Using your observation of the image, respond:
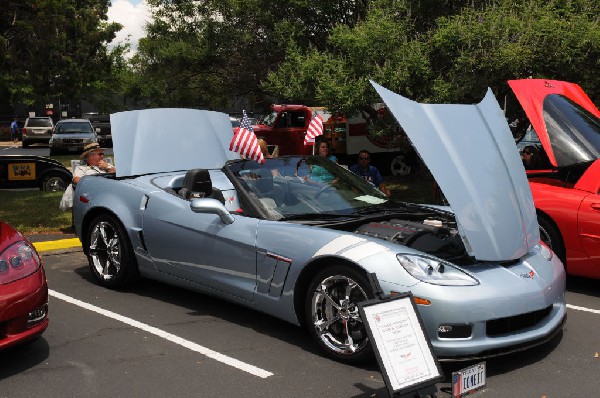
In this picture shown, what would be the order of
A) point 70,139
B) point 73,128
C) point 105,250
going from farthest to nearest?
point 73,128, point 70,139, point 105,250

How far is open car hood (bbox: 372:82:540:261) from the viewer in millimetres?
4758

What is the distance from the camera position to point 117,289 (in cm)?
681

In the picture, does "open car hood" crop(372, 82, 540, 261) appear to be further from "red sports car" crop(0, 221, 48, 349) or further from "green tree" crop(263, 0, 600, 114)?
"green tree" crop(263, 0, 600, 114)

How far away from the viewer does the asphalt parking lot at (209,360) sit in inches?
174

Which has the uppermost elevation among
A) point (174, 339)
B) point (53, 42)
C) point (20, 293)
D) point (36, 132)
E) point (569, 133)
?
point (53, 42)

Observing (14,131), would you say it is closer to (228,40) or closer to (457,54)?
(228,40)

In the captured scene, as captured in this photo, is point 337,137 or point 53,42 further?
point 337,137

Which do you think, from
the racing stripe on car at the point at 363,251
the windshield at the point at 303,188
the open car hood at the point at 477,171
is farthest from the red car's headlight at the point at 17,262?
the open car hood at the point at 477,171

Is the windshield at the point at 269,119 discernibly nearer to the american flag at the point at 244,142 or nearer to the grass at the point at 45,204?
the grass at the point at 45,204

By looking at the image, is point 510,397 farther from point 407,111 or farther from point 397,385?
point 407,111

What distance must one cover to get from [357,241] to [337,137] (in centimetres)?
1462

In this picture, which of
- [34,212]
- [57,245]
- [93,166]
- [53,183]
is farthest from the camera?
[53,183]

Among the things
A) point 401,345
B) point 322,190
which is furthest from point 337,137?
point 401,345

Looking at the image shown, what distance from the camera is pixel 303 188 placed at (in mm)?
5926
